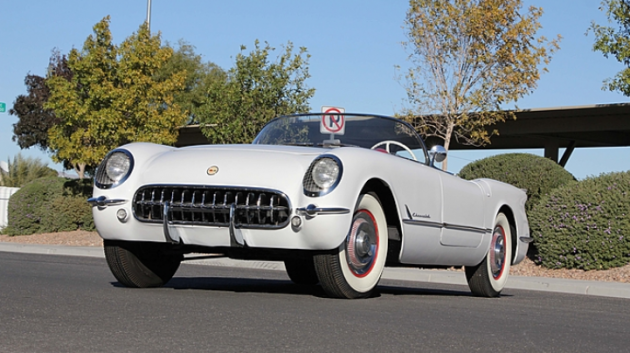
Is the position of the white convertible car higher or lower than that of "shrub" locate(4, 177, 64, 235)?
higher

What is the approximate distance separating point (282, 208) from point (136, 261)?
151cm

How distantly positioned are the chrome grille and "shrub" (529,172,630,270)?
11016 millimetres

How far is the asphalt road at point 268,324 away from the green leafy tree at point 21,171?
1090 inches

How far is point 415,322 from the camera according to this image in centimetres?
522

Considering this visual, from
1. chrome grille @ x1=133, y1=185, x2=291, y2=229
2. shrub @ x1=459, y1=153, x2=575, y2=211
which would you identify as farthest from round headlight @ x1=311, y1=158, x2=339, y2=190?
shrub @ x1=459, y1=153, x2=575, y2=211

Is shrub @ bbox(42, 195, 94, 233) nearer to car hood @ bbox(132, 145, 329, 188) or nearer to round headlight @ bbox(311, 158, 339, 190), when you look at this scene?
car hood @ bbox(132, 145, 329, 188)

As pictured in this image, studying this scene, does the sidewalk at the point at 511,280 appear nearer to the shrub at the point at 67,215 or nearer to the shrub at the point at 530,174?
the shrub at the point at 530,174

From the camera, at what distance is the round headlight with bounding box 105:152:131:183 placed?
6.52 meters

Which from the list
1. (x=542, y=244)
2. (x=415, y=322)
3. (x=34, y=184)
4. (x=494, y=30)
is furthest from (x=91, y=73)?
(x=415, y=322)

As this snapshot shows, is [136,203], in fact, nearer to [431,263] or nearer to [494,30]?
[431,263]

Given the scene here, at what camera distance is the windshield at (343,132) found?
7.52 meters

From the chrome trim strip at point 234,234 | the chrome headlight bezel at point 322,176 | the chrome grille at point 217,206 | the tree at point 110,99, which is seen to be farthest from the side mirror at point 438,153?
the tree at point 110,99

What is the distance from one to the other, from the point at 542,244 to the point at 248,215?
37.8 feet

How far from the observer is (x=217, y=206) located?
19.8 ft
